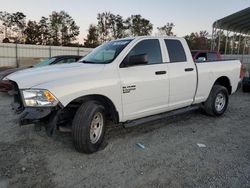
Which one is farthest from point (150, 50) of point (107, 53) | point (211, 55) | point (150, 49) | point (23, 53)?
point (23, 53)

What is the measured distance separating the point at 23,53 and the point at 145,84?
27023mm

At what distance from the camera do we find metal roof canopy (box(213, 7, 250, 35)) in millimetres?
21884

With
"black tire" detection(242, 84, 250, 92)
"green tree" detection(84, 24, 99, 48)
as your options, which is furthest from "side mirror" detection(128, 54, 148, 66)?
"green tree" detection(84, 24, 99, 48)

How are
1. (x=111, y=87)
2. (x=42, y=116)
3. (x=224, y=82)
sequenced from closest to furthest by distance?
(x=42, y=116)
(x=111, y=87)
(x=224, y=82)

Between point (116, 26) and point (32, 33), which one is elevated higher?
point (116, 26)

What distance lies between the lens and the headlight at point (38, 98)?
388 centimetres

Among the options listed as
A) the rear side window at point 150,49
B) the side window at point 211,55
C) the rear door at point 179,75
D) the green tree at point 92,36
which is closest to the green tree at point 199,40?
the green tree at point 92,36

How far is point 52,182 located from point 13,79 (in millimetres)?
1840

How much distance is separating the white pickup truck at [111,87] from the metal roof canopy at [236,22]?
17.4 meters

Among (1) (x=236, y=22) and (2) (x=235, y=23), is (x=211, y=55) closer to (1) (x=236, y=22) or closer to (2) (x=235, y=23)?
(1) (x=236, y=22)

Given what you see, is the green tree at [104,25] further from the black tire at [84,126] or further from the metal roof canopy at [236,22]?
the black tire at [84,126]

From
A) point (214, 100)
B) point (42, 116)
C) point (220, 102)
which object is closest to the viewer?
point (42, 116)

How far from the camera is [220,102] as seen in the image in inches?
283

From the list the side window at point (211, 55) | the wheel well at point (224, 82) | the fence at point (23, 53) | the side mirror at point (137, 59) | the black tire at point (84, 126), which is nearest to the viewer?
the black tire at point (84, 126)
